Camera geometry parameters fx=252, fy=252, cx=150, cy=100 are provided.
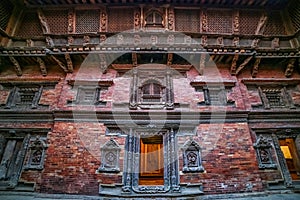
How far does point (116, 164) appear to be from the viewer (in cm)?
669

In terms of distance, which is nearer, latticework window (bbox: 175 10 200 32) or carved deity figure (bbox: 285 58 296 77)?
carved deity figure (bbox: 285 58 296 77)

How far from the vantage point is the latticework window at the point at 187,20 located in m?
8.74

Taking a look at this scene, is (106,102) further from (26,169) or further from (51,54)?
(26,169)

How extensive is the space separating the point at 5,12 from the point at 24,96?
121 inches

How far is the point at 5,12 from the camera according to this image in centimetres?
858

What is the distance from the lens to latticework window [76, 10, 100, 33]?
28.7 ft

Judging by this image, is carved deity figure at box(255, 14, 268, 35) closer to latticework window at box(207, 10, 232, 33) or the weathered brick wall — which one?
latticework window at box(207, 10, 232, 33)

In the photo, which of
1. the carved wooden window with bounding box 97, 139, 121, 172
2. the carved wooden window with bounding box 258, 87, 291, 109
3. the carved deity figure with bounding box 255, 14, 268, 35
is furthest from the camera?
the carved deity figure with bounding box 255, 14, 268, 35

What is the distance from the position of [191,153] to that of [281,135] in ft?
9.17

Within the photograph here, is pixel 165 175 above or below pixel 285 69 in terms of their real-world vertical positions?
below

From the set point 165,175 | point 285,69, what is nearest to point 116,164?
point 165,175

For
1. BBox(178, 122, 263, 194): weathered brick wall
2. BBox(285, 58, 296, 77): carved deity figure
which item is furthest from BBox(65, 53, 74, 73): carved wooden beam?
BBox(285, 58, 296, 77): carved deity figure

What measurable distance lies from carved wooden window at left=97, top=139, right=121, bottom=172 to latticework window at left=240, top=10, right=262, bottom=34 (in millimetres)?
5892

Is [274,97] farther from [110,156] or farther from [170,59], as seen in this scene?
[110,156]
